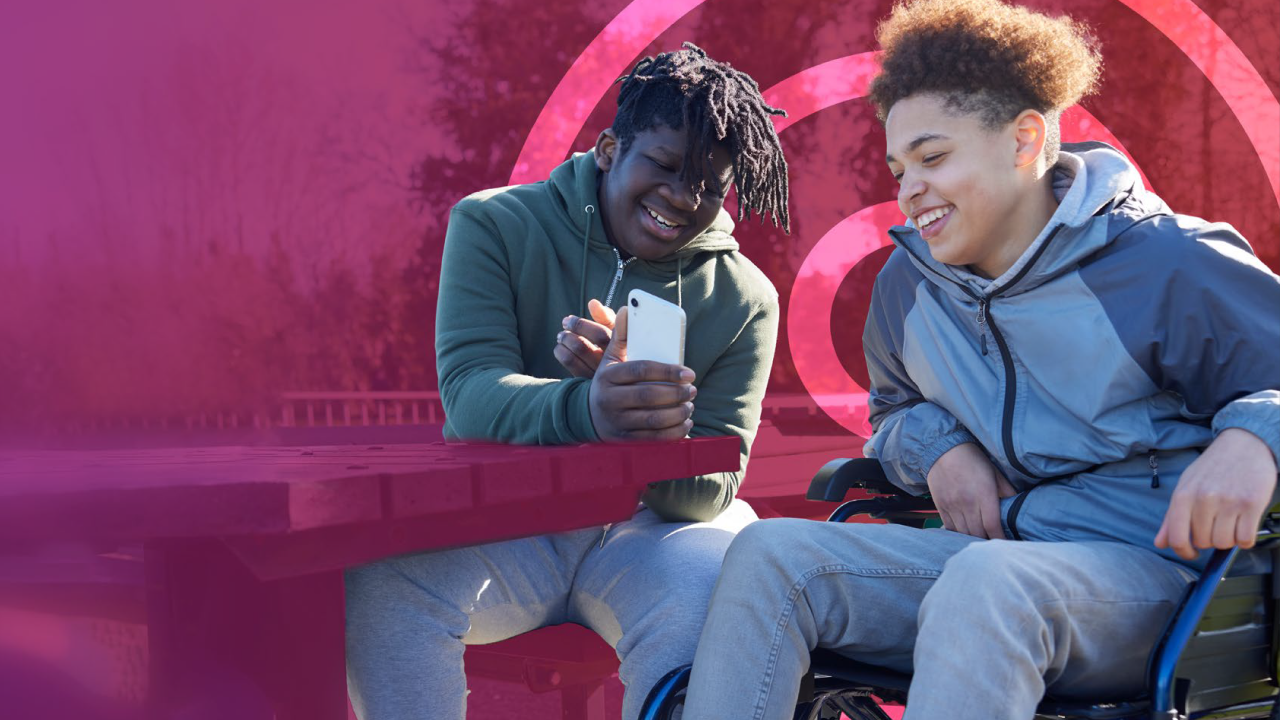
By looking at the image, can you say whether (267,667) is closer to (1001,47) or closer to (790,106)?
(1001,47)

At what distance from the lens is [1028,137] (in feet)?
5.80

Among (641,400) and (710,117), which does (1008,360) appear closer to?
(641,400)

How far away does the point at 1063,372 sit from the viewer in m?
1.67

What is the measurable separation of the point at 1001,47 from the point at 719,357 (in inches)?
29.7

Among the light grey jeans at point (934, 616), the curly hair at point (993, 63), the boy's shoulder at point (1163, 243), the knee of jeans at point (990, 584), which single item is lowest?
the light grey jeans at point (934, 616)

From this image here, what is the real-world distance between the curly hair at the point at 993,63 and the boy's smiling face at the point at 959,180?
3 cm

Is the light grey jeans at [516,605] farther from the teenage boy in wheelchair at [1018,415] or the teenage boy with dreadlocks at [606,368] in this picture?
the teenage boy in wheelchair at [1018,415]

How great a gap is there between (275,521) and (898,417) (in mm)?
1105

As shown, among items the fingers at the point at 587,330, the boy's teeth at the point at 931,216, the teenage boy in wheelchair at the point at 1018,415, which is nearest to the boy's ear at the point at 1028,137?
the teenage boy in wheelchair at the point at 1018,415

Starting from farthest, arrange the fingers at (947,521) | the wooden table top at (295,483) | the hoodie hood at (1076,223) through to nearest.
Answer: the fingers at (947,521) → the hoodie hood at (1076,223) → the wooden table top at (295,483)

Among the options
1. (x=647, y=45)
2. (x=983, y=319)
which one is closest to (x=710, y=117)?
(x=983, y=319)

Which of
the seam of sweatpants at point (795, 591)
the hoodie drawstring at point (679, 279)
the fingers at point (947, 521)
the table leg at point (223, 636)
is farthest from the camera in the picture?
the hoodie drawstring at point (679, 279)

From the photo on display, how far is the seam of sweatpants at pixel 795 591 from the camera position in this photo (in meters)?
1.46

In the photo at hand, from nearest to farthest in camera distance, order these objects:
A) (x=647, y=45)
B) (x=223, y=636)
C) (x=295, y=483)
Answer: (x=295, y=483)
(x=223, y=636)
(x=647, y=45)
